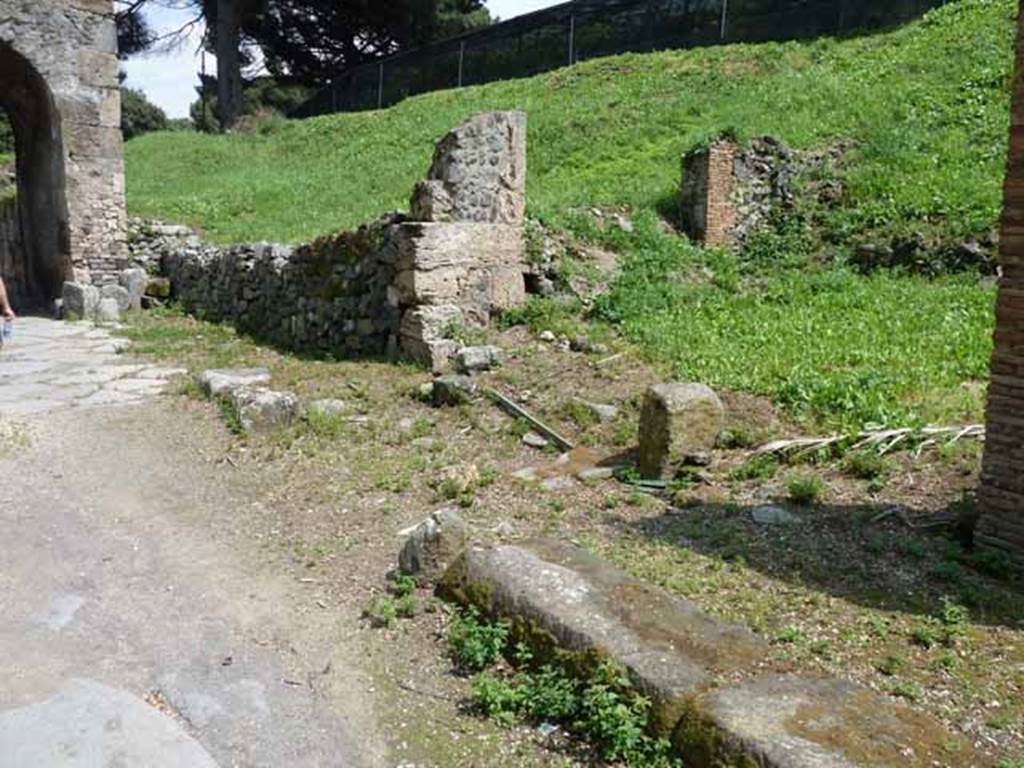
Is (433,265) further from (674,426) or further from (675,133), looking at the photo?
(675,133)

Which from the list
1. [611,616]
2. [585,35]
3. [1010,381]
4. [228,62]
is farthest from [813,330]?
[228,62]

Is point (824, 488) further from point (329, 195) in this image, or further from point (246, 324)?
point (329, 195)

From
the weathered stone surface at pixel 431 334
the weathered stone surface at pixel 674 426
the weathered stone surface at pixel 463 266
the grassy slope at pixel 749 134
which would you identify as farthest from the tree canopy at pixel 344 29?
the weathered stone surface at pixel 674 426

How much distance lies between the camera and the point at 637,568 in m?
3.91

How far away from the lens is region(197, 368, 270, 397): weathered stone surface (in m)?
7.29

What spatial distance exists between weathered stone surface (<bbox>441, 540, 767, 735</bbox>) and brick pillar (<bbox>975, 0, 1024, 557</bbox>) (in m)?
1.37

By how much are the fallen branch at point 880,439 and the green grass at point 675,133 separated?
4979mm

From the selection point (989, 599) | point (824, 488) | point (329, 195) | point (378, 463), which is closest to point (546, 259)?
point (378, 463)

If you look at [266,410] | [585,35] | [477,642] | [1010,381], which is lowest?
[477,642]

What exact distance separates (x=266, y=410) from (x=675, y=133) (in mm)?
10789

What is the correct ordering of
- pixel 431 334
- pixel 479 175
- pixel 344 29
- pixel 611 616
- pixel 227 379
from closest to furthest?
1. pixel 611 616
2. pixel 227 379
3. pixel 431 334
4. pixel 479 175
5. pixel 344 29

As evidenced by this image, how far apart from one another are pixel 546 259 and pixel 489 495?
422 cm

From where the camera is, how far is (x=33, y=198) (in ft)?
48.3

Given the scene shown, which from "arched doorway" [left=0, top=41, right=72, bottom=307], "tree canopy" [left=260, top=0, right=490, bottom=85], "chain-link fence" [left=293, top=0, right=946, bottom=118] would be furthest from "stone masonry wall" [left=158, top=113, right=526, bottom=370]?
"tree canopy" [left=260, top=0, right=490, bottom=85]
